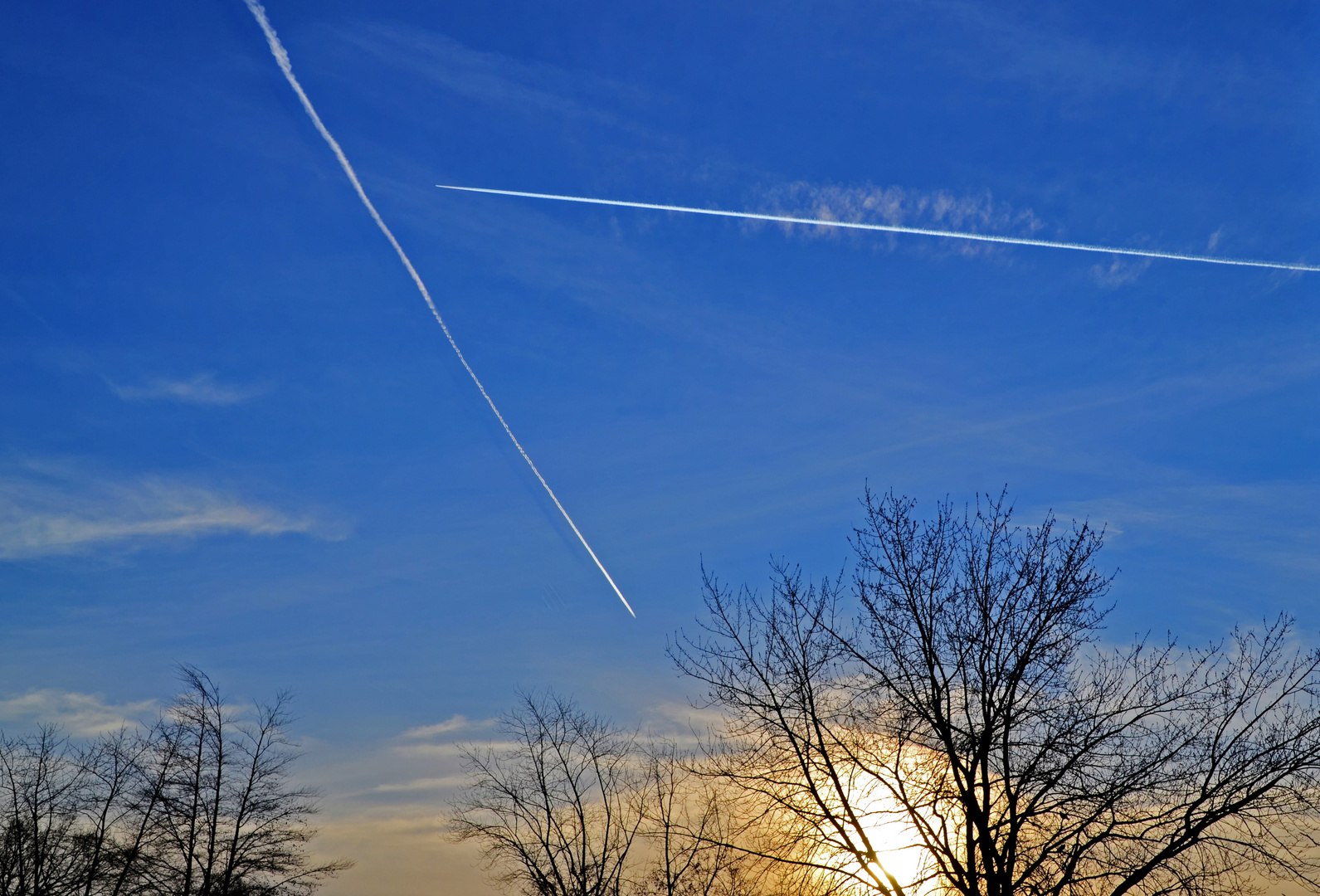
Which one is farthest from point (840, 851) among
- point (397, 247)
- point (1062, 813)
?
point (397, 247)

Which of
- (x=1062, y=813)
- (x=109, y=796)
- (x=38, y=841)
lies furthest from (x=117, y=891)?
(x=1062, y=813)

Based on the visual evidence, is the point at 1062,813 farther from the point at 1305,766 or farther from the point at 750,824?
the point at 750,824

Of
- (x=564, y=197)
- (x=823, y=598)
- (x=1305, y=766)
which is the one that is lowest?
(x=1305, y=766)

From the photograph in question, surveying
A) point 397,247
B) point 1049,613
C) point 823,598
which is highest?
point 397,247

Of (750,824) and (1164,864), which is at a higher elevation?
(750,824)

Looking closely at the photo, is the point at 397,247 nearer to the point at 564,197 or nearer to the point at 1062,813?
the point at 564,197

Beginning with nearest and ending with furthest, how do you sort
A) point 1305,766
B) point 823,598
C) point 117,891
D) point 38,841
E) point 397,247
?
point 1305,766, point 823,598, point 117,891, point 38,841, point 397,247

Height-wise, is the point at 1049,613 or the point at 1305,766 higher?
the point at 1049,613

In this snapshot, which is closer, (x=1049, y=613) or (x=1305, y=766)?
(x=1305, y=766)

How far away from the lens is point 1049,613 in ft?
55.0

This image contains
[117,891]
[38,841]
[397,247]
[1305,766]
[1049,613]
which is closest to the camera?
[1305,766]

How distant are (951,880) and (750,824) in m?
3.56

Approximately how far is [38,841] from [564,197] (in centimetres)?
2836

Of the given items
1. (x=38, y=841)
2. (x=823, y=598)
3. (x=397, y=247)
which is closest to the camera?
(x=823, y=598)
